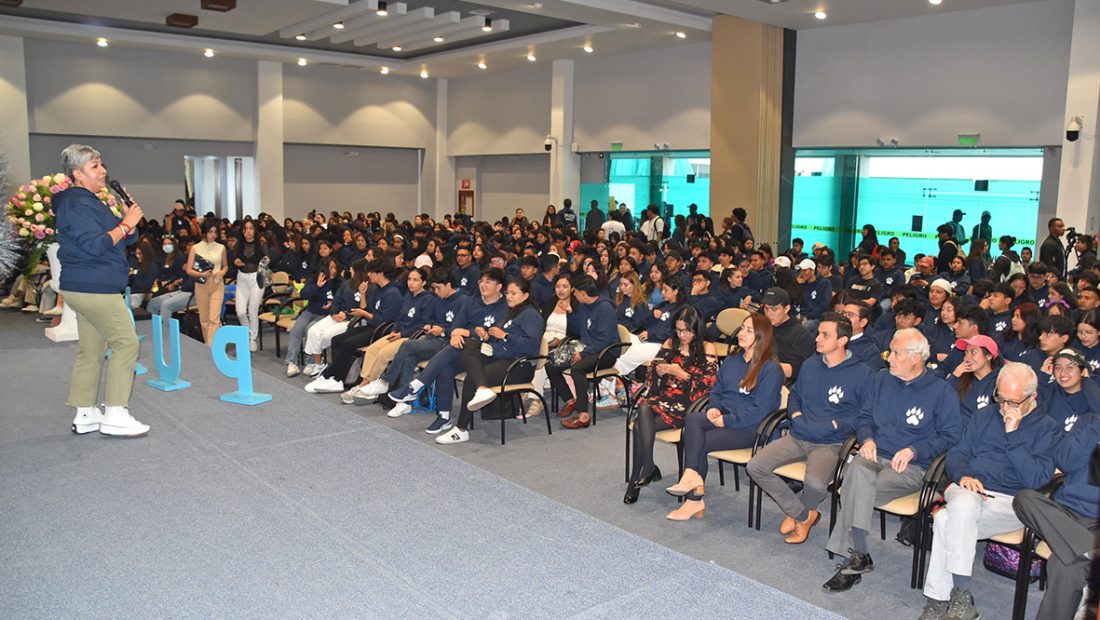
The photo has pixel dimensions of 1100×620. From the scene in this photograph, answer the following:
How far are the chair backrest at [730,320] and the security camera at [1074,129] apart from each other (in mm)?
6677

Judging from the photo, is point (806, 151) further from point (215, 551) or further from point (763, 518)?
point (215, 551)

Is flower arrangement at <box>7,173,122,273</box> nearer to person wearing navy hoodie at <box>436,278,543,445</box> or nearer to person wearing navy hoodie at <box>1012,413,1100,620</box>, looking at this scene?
person wearing navy hoodie at <box>436,278,543,445</box>

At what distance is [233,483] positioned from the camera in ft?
14.8

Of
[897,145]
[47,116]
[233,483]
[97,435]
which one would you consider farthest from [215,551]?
[47,116]

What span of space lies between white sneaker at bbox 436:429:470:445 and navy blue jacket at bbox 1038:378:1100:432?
3.91 m

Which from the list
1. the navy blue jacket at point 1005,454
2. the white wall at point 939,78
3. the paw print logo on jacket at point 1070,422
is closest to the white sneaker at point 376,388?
the navy blue jacket at point 1005,454

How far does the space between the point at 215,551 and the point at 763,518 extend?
3.19 metres

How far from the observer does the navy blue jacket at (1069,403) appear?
16.1 feet

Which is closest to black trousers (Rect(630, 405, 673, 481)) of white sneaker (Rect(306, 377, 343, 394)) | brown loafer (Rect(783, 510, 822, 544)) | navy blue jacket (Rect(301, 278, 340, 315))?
brown loafer (Rect(783, 510, 822, 544))

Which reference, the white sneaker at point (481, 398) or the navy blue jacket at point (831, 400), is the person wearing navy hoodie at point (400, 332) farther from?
the navy blue jacket at point (831, 400)

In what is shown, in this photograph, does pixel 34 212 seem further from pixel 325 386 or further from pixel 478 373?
pixel 478 373

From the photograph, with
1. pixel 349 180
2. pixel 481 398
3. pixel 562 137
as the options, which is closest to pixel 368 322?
pixel 481 398

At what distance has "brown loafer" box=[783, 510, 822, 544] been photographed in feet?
16.4

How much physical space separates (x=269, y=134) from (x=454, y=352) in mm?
16067
